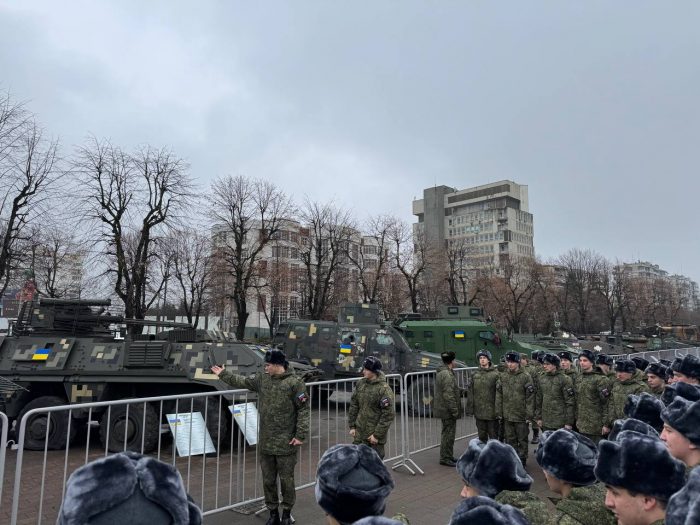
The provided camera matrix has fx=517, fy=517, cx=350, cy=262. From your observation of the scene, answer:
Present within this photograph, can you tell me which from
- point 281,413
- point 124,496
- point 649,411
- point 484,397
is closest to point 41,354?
point 281,413

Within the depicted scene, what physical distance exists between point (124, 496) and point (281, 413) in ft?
12.1

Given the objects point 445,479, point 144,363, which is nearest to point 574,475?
point 445,479

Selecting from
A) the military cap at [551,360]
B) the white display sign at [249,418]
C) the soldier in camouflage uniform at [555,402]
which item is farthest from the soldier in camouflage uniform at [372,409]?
the military cap at [551,360]

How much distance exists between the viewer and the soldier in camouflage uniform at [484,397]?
7863 millimetres

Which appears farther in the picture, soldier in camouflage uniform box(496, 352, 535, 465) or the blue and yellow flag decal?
the blue and yellow flag decal

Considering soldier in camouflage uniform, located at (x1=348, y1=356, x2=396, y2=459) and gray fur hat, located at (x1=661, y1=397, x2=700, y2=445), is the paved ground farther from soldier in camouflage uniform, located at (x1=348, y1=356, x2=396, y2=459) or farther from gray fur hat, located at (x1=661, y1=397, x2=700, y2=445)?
gray fur hat, located at (x1=661, y1=397, x2=700, y2=445)

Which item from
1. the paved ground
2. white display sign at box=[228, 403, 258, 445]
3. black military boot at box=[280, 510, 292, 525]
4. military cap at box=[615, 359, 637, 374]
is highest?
military cap at box=[615, 359, 637, 374]

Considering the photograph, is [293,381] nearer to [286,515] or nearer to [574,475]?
[286,515]

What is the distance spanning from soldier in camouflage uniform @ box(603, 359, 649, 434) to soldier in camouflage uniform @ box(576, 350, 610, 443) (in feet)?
0.34

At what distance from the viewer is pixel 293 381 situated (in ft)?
17.3

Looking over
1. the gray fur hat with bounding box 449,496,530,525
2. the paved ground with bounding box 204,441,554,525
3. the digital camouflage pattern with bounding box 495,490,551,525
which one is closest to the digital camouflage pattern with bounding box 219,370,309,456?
the paved ground with bounding box 204,441,554,525

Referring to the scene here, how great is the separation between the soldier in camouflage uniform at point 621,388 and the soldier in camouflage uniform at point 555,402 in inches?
27.0

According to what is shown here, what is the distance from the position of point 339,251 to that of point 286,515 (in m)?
29.4

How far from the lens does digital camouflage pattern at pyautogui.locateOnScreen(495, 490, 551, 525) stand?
223 cm
